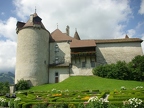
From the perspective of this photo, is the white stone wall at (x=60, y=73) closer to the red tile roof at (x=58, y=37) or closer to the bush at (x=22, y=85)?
the bush at (x=22, y=85)

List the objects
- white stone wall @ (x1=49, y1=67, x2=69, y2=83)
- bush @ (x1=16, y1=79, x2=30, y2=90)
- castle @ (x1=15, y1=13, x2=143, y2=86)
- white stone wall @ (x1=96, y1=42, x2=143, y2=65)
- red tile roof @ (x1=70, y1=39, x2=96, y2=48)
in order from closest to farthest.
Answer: bush @ (x1=16, y1=79, x2=30, y2=90), castle @ (x1=15, y1=13, x2=143, y2=86), red tile roof @ (x1=70, y1=39, x2=96, y2=48), white stone wall @ (x1=49, y1=67, x2=69, y2=83), white stone wall @ (x1=96, y1=42, x2=143, y2=65)

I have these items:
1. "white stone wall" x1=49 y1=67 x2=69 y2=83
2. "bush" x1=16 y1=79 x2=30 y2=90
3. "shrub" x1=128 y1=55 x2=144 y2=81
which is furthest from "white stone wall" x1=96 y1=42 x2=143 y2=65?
"bush" x1=16 y1=79 x2=30 y2=90

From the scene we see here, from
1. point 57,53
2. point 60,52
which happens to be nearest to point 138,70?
point 60,52

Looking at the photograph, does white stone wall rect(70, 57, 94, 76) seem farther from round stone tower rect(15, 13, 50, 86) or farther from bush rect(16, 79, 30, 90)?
bush rect(16, 79, 30, 90)

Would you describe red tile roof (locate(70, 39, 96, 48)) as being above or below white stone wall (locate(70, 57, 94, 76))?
above

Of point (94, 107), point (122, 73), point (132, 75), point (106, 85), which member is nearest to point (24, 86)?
point (106, 85)

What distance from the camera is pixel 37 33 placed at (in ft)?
122

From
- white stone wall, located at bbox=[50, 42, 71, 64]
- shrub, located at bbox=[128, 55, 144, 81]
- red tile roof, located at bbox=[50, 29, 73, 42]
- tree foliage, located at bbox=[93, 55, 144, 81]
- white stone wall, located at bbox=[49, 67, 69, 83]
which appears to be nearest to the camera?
shrub, located at bbox=[128, 55, 144, 81]

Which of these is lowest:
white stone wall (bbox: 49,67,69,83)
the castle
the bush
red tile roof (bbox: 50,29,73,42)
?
the bush

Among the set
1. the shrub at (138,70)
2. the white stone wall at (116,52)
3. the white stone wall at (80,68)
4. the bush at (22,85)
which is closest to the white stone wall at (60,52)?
the white stone wall at (80,68)

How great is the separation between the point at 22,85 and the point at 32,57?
6558 millimetres

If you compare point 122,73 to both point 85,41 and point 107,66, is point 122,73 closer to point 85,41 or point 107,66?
point 107,66

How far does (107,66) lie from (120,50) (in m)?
6.14

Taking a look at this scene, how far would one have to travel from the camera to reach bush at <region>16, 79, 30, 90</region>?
32.6m
